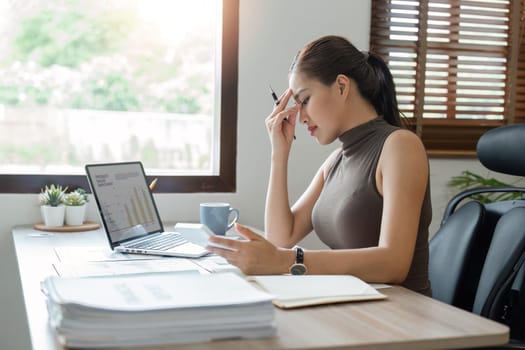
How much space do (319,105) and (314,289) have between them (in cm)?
72

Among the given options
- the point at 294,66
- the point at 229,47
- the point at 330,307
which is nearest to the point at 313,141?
the point at 229,47

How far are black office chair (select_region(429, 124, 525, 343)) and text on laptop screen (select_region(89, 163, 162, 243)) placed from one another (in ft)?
2.73

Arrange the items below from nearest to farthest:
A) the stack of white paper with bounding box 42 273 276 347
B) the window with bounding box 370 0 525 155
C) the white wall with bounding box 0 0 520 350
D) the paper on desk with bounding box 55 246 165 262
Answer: the stack of white paper with bounding box 42 273 276 347 < the paper on desk with bounding box 55 246 165 262 < the white wall with bounding box 0 0 520 350 < the window with bounding box 370 0 525 155

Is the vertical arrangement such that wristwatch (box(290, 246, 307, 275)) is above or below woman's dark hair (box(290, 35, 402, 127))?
below

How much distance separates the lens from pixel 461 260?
1.86 m

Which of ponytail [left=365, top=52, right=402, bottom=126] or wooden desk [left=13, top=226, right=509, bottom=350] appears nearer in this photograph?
wooden desk [left=13, top=226, right=509, bottom=350]

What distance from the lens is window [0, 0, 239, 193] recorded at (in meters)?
2.47

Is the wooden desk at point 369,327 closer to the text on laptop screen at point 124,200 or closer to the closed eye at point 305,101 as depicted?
the text on laptop screen at point 124,200

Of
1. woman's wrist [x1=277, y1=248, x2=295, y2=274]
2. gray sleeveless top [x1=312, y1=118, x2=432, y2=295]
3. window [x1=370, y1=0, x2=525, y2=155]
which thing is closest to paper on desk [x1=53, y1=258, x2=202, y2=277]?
woman's wrist [x1=277, y1=248, x2=295, y2=274]

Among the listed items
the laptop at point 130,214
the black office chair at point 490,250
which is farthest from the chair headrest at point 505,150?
the laptop at point 130,214

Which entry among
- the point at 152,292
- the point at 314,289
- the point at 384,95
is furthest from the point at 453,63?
the point at 152,292

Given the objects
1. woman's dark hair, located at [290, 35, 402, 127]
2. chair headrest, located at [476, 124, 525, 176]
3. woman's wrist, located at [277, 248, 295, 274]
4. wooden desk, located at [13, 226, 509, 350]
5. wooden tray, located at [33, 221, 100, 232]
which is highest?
woman's dark hair, located at [290, 35, 402, 127]

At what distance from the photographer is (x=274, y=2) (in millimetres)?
2584

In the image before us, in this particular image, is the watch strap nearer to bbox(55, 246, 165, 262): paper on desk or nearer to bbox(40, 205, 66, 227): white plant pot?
bbox(55, 246, 165, 262): paper on desk
